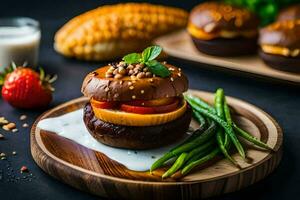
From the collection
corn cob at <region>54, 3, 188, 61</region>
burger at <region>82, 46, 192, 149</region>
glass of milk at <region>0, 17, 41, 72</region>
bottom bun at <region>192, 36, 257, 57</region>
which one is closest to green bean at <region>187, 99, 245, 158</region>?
burger at <region>82, 46, 192, 149</region>

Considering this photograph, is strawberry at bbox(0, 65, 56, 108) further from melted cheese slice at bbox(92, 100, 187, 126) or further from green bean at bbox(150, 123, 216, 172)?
green bean at bbox(150, 123, 216, 172)

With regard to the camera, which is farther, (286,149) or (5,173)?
(286,149)

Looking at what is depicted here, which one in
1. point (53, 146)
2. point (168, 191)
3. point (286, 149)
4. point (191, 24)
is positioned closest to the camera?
point (168, 191)

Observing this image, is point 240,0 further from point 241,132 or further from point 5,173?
point 5,173

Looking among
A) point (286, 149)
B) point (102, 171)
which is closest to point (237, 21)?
point (286, 149)

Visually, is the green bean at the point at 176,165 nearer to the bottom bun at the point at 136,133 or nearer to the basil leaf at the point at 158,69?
the bottom bun at the point at 136,133

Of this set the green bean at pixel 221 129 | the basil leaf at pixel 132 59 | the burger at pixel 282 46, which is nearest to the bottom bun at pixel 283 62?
the burger at pixel 282 46
